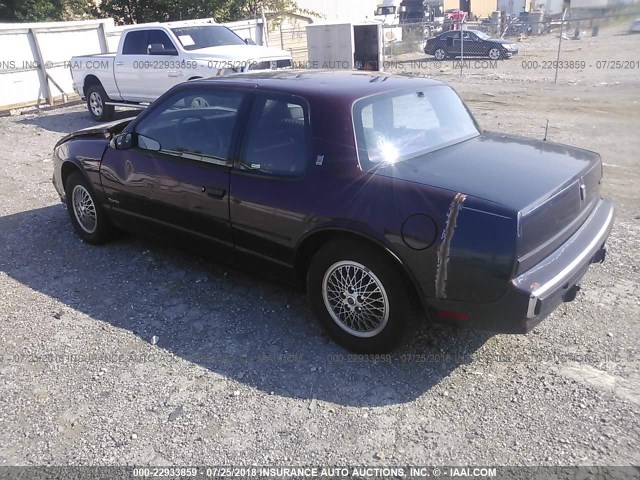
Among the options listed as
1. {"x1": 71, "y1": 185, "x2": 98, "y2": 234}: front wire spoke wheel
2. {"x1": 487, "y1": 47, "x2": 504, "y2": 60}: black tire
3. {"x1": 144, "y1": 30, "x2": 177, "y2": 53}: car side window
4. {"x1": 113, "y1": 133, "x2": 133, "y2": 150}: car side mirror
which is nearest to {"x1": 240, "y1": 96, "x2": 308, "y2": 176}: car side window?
{"x1": 113, "y1": 133, "x2": 133, "y2": 150}: car side mirror

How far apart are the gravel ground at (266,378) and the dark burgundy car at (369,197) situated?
40 cm

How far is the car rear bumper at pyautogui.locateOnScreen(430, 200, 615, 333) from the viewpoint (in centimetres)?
285

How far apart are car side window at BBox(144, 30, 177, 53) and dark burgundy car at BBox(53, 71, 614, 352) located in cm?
707

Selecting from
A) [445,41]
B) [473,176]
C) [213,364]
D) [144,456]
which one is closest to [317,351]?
[213,364]

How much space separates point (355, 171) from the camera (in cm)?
333

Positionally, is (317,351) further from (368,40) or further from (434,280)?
(368,40)

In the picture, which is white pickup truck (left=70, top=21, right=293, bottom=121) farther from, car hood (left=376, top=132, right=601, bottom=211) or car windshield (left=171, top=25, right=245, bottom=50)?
car hood (left=376, top=132, right=601, bottom=211)

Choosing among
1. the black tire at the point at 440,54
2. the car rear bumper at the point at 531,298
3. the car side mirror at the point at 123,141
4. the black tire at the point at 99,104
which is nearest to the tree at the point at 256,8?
the black tire at the point at 440,54

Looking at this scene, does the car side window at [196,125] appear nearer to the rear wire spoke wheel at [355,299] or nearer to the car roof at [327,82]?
the car roof at [327,82]

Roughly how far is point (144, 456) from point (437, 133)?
2.76 m

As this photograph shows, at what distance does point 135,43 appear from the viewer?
11773 millimetres

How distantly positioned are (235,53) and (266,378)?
28.3ft

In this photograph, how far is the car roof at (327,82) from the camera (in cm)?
368

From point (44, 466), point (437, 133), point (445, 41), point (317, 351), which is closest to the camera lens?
point (44, 466)
